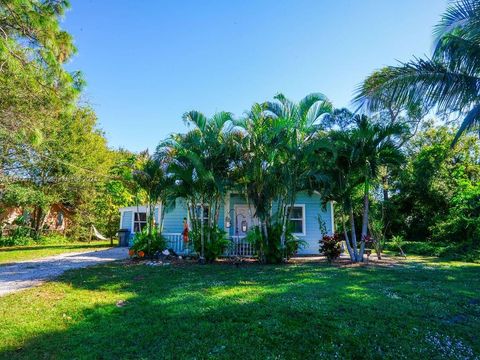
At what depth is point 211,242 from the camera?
981cm

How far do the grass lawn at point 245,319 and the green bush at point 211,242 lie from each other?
3.12 metres

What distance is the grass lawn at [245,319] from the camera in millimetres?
3182

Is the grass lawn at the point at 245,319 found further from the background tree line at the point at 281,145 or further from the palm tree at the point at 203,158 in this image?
the palm tree at the point at 203,158

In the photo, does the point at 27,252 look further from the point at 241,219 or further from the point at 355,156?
the point at 355,156

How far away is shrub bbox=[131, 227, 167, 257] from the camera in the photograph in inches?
404

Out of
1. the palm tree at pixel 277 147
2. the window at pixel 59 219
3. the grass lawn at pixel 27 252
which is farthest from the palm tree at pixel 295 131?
the window at pixel 59 219

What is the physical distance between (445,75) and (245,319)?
5970mm

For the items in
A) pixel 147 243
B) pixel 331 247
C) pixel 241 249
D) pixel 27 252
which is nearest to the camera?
pixel 331 247

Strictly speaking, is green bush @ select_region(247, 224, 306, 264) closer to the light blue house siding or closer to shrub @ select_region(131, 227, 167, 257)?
shrub @ select_region(131, 227, 167, 257)

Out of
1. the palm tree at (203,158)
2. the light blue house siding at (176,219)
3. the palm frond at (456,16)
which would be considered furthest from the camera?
the light blue house siding at (176,219)

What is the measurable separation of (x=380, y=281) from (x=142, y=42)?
Answer: 1057 cm

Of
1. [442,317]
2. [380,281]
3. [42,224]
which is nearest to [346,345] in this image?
[442,317]

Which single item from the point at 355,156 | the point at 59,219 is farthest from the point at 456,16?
the point at 59,219

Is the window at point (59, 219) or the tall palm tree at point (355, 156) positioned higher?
the tall palm tree at point (355, 156)
